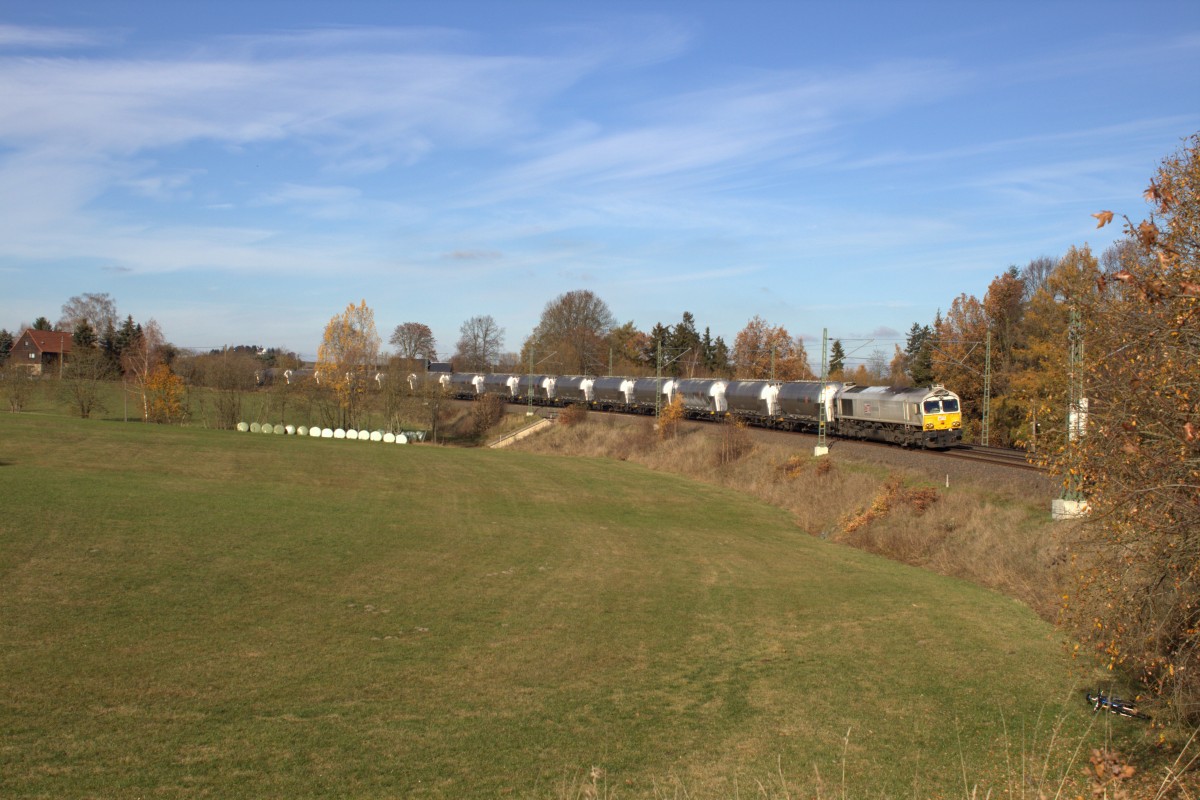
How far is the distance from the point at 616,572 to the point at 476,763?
40.9 feet

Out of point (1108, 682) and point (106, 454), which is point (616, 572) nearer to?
point (1108, 682)

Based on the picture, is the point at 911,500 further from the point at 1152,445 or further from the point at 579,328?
the point at 579,328

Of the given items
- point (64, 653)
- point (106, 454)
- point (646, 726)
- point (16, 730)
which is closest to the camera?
point (16, 730)

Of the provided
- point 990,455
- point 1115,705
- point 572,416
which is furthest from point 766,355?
point 1115,705

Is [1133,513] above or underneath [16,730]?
above

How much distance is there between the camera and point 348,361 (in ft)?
238

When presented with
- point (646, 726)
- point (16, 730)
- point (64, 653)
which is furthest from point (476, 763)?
point (64, 653)

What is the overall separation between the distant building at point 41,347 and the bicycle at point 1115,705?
12562cm

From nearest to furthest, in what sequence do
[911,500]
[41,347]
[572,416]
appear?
[911,500] < [572,416] < [41,347]

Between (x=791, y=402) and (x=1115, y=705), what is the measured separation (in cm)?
4284

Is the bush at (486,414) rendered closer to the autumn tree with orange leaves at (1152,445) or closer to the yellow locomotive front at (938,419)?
the yellow locomotive front at (938,419)

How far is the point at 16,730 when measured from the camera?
32.6 feet

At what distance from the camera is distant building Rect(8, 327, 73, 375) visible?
376 ft

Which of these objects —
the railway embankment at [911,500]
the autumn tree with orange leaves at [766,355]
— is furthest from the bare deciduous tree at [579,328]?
the railway embankment at [911,500]
